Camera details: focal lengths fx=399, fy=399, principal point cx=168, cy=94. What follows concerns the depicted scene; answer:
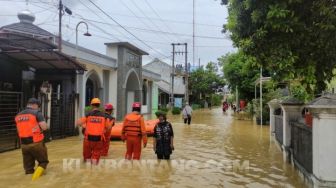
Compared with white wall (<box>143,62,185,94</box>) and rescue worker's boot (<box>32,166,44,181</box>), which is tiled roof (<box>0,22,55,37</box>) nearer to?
rescue worker's boot (<box>32,166,44,181</box>)

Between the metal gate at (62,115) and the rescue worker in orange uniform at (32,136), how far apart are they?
7.10 meters

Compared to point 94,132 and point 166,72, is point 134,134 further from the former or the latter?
point 166,72

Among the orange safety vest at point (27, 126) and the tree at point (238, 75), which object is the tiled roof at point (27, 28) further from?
the tree at point (238, 75)

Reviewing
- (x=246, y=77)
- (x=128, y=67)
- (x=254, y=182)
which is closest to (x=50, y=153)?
(x=254, y=182)

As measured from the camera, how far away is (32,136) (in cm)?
838

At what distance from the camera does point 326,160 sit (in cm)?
660

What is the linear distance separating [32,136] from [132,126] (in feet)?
8.25

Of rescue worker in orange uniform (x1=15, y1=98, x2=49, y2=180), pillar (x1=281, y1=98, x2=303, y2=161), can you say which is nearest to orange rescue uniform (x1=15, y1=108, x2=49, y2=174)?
rescue worker in orange uniform (x1=15, y1=98, x2=49, y2=180)

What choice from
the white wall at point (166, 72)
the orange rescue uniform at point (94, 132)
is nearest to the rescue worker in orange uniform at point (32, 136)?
the orange rescue uniform at point (94, 132)

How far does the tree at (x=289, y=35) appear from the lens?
24.4ft

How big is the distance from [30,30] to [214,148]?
1081 centimetres

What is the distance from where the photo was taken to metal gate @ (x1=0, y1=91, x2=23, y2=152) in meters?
13.0

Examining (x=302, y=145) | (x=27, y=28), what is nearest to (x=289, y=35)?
(x=302, y=145)

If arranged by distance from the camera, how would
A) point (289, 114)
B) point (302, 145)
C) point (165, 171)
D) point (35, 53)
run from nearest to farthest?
point (302, 145)
point (165, 171)
point (289, 114)
point (35, 53)
